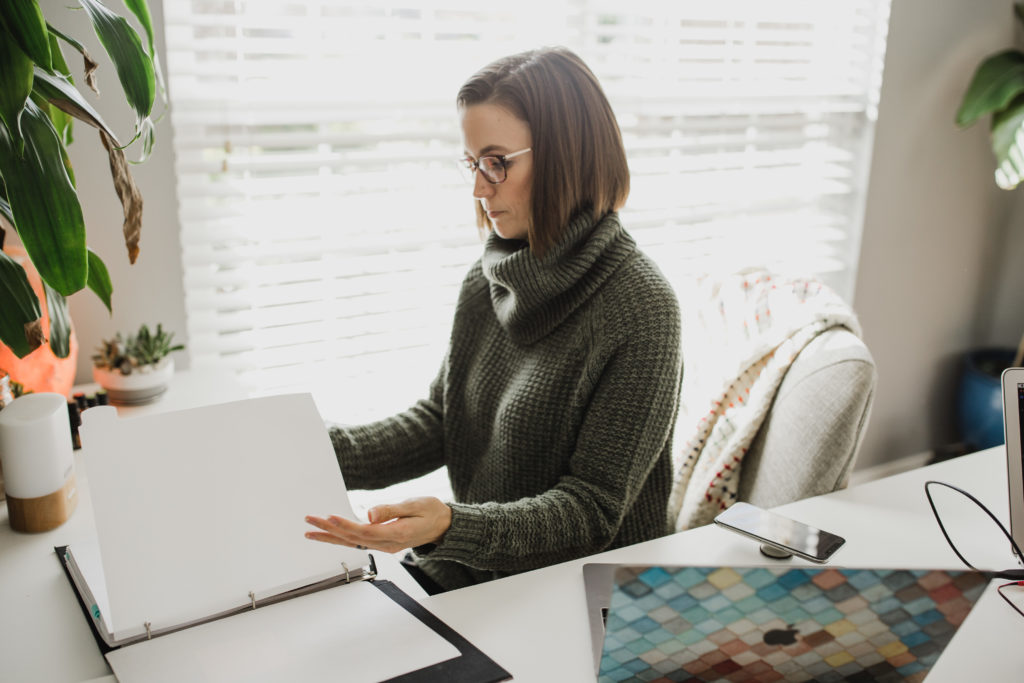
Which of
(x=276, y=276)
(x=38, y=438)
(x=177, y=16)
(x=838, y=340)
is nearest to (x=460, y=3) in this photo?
(x=177, y=16)

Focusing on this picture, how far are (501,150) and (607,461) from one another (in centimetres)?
46

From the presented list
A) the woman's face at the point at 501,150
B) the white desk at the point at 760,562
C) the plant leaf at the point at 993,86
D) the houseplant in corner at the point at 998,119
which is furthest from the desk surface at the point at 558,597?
the plant leaf at the point at 993,86

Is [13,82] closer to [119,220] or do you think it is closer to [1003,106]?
[119,220]

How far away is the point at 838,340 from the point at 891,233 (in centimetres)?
152

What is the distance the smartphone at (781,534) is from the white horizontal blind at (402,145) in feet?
2.15

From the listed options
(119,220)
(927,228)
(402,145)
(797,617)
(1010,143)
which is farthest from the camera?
(927,228)

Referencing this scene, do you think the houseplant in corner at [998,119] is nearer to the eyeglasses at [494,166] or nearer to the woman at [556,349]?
the woman at [556,349]

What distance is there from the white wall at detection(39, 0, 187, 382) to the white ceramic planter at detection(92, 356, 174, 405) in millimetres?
153

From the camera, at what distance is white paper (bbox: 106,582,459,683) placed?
32.0 inches

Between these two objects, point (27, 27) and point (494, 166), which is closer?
point (27, 27)

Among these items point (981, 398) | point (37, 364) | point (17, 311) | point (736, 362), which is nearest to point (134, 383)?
point (37, 364)

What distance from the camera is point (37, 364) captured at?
1343 millimetres

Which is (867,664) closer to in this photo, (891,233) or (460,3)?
(460,3)

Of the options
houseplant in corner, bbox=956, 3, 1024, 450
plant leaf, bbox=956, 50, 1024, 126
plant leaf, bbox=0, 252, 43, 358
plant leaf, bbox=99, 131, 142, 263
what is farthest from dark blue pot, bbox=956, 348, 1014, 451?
plant leaf, bbox=0, 252, 43, 358
